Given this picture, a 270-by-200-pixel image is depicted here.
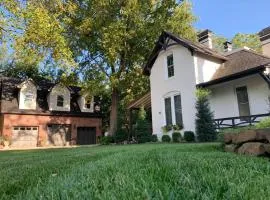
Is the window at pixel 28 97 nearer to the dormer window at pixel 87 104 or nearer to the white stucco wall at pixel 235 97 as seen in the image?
the dormer window at pixel 87 104

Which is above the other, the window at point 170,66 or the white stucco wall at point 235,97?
the window at point 170,66

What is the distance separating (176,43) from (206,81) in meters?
Result: 3.45

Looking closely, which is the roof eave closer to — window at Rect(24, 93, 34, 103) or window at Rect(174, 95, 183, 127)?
window at Rect(174, 95, 183, 127)

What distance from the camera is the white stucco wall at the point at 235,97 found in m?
13.6

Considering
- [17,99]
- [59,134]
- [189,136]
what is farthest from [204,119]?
[17,99]

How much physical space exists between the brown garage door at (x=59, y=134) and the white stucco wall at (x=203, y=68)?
1642 centimetres

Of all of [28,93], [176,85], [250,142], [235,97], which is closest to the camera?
[250,142]

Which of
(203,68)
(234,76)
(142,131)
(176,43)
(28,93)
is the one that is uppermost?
(176,43)

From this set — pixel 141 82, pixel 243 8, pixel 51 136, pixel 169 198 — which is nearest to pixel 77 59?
pixel 141 82

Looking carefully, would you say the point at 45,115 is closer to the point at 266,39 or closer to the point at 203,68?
the point at 203,68

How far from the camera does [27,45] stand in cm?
1280

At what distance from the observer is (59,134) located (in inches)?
1054

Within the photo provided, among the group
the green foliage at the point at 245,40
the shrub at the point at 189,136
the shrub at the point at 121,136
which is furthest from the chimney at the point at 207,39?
the green foliage at the point at 245,40

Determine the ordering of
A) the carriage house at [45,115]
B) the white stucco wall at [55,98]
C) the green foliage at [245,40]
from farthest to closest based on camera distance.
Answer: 1. the green foliage at [245,40]
2. the white stucco wall at [55,98]
3. the carriage house at [45,115]
